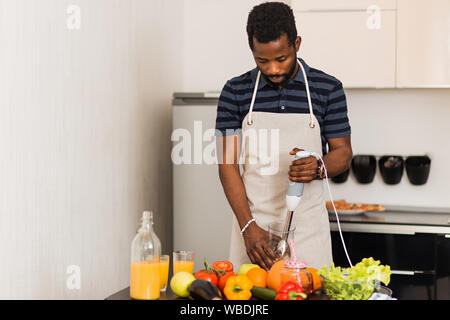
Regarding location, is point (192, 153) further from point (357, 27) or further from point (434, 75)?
point (434, 75)

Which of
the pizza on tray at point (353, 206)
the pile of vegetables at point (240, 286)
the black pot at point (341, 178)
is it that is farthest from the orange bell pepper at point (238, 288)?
→ the black pot at point (341, 178)

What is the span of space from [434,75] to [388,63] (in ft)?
0.77

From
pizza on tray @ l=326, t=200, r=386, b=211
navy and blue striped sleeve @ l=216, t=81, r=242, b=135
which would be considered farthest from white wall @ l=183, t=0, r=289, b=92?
navy and blue striped sleeve @ l=216, t=81, r=242, b=135

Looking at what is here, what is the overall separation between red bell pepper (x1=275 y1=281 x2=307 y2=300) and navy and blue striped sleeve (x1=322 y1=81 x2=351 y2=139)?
0.87 m

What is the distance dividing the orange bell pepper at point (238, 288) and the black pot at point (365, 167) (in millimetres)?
2065

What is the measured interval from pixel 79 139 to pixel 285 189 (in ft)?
2.66

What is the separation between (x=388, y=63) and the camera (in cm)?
309

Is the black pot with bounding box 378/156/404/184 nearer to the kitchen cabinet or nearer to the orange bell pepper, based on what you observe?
the kitchen cabinet

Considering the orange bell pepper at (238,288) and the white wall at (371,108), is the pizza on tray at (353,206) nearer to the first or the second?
the white wall at (371,108)

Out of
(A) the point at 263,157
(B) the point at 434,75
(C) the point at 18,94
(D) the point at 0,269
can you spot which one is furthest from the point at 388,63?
(D) the point at 0,269

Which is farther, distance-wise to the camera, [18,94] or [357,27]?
[357,27]

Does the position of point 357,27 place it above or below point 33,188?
above

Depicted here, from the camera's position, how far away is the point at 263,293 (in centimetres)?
144

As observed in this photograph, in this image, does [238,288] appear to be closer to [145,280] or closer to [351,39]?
[145,280]
